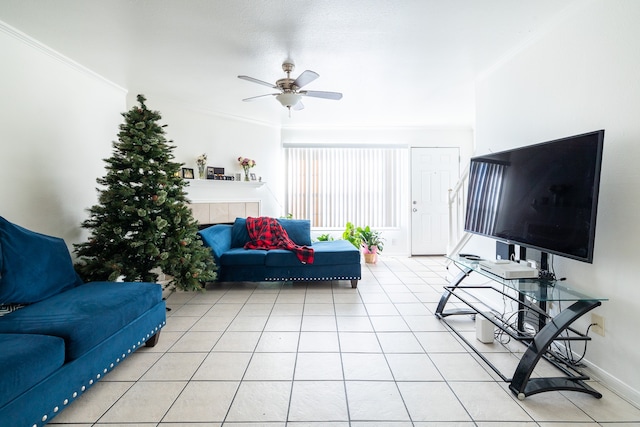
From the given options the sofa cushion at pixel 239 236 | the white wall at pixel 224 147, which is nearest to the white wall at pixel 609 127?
the sofa cushion at pixel 239 236

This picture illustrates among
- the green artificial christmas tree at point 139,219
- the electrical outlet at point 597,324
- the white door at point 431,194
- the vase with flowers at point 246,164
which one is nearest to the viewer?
the electrical outlet at point 597,324

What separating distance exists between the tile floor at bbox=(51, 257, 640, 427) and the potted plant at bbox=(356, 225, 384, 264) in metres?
2.13

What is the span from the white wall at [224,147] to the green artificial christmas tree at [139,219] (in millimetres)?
1507

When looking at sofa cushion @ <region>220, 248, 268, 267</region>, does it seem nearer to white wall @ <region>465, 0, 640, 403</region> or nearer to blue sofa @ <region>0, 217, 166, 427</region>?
blue sofa @ <region>0, 217, 166, 427</region>

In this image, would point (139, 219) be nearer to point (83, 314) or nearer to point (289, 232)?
point (83, 314)

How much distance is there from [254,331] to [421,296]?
1956mm

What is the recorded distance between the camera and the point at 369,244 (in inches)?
205

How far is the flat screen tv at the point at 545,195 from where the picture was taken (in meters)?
1.65

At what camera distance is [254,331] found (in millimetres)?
2559

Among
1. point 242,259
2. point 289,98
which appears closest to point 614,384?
point 289,98

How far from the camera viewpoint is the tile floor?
156cm

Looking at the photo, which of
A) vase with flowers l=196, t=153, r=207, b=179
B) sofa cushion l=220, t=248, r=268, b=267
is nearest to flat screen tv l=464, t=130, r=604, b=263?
sofa cushion l=220, t=248, r=268, b=267

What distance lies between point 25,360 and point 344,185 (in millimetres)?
5004

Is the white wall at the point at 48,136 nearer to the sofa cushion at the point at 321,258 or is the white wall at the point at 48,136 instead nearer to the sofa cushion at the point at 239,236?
the sofa cushion at the point at 239,236
